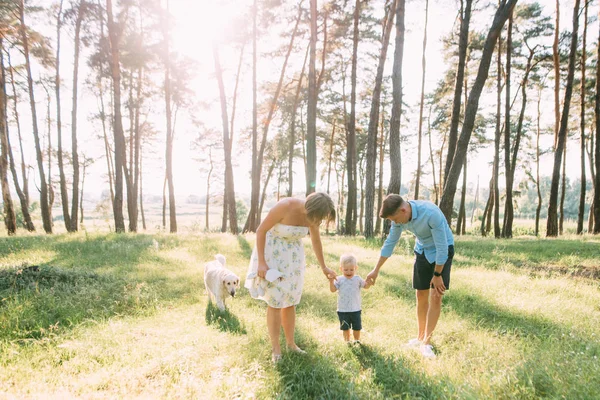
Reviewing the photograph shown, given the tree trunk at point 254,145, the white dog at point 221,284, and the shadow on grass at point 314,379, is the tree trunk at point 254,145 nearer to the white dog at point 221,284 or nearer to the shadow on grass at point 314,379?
the white dog at point 221,284

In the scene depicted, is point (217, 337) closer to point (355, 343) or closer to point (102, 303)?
point (355, 343)

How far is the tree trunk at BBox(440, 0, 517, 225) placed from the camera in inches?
340

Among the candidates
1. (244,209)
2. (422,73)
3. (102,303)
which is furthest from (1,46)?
(244,209)

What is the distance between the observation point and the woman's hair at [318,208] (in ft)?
10.9

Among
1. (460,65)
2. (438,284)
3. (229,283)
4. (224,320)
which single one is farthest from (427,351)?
(460,65)

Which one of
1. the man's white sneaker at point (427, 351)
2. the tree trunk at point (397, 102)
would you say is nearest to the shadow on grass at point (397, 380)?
the man's white sneaker at point (427, 351)

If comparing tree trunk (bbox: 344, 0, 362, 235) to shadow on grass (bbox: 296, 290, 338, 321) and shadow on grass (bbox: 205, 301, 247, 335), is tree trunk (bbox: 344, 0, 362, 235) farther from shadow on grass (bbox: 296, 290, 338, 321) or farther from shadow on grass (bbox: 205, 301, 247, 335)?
shadow on grass (bbox: 205, 301, 247, 335)

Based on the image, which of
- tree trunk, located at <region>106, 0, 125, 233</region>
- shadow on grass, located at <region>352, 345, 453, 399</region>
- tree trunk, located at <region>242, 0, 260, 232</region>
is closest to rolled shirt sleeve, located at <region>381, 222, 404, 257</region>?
shadow on grass, located at <region>352, 345, 453, 399</region>

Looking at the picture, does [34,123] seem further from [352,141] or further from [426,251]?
[426,251]

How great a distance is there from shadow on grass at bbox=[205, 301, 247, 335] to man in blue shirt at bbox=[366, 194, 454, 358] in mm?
2033

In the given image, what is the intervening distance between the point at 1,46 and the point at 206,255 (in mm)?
15737

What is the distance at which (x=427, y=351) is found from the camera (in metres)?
3.86

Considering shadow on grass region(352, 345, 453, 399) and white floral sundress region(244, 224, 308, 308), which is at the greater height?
white floral sundress region(244, 224, 308, 308)

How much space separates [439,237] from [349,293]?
4.27 ft
